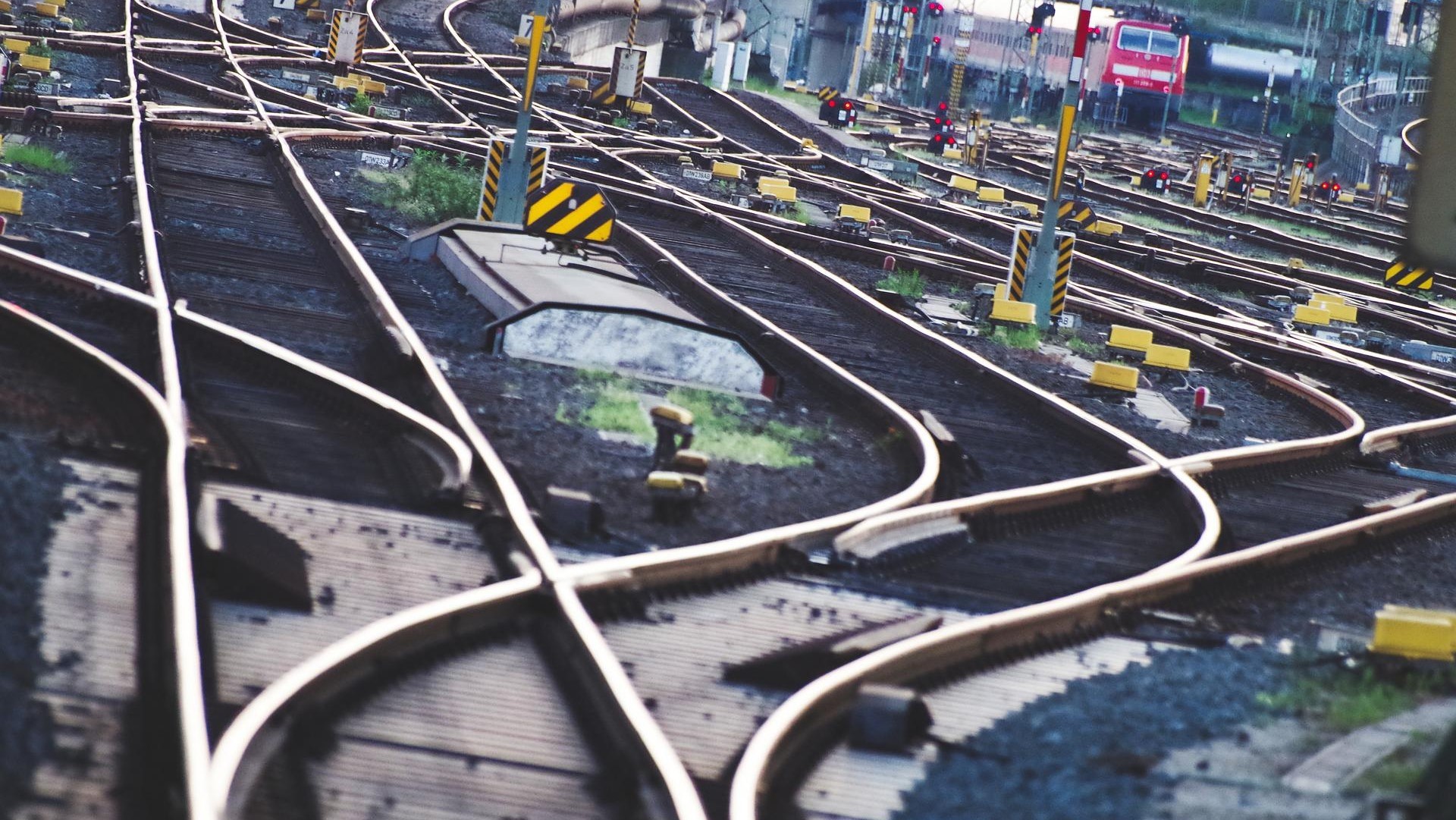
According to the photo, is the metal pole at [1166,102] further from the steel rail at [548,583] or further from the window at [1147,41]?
the steel rail at [548,583]

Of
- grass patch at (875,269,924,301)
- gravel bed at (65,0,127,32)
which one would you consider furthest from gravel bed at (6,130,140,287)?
gravel bed at (65,0,127,32)

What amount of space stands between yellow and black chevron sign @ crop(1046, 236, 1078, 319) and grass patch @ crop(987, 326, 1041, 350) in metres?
0.75

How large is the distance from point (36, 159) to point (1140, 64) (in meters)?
53.6

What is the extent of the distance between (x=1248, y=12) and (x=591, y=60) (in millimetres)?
55815

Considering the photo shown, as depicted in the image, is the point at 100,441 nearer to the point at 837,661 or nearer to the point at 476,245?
the point at 837,661

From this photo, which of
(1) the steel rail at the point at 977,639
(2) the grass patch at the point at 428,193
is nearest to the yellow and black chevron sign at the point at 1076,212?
(2) the grass patch at the point at 428,193

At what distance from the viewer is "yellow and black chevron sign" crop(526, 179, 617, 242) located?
1566cm

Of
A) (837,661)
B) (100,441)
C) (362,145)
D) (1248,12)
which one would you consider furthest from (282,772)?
(1248,12)

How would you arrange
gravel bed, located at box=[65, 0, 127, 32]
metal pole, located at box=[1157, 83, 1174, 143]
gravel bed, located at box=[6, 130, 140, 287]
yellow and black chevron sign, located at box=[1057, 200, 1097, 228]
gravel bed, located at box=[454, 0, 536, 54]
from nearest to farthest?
gravel bed, located at box=[6, 130, 140, 287]
yellow and black chevron sign, located at box=[1057, 200, 1097, 228]
gravel bed, located at box=[65, 0, 127, 32]
gravel bed, located at box=[454, 0, 536, 54]
metal pole, located at box=[1157, 83, 1174, 143]

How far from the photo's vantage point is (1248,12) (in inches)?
3792

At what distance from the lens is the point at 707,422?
11.3 m

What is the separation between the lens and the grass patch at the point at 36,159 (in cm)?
1734

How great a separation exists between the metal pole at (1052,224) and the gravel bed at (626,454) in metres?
4.82

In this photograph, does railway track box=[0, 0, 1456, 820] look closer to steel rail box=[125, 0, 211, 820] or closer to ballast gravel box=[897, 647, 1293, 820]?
steel rail box=[125, 0, 211, 820]
